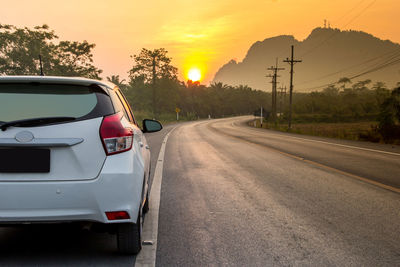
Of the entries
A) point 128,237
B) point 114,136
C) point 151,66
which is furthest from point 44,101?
point 151,66

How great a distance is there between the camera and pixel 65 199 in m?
2.93

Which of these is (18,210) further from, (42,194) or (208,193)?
(208,193)

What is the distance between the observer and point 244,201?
574 centimetres

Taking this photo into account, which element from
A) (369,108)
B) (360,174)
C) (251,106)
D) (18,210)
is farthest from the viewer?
(251,106)

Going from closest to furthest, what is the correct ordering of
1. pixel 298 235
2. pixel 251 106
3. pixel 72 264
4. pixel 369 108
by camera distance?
pixel 72 264, pixel 298 235, pixel 369 108, pixel 251 106

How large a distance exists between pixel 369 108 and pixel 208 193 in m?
111

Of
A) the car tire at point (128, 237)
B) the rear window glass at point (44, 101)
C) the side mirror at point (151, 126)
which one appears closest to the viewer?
the rear window glass at point (44, 101)

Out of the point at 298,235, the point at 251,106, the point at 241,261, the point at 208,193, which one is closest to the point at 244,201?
the point at 208,193

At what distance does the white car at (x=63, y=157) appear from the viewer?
2.89 metres

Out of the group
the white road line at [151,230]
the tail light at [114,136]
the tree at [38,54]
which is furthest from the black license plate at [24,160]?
the tree at [38,54]

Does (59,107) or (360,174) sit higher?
(59,107)

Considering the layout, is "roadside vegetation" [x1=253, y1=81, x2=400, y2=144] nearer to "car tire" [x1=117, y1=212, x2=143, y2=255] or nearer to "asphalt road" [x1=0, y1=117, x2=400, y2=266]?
"asphalt road" [x1=0, y1=117, x2=400, y2=266]

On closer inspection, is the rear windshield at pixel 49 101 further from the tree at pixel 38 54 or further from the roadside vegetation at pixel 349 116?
the tree at pixel 38 54

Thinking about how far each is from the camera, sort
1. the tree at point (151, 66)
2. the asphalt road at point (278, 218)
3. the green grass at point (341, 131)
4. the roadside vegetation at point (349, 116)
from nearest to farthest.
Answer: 1. the asphalt road at point (278, 218)
2. the green grass at point (341, 131)
3. the roadside vegetation at point (349, 116)
4. the tree at point (151, 66)
